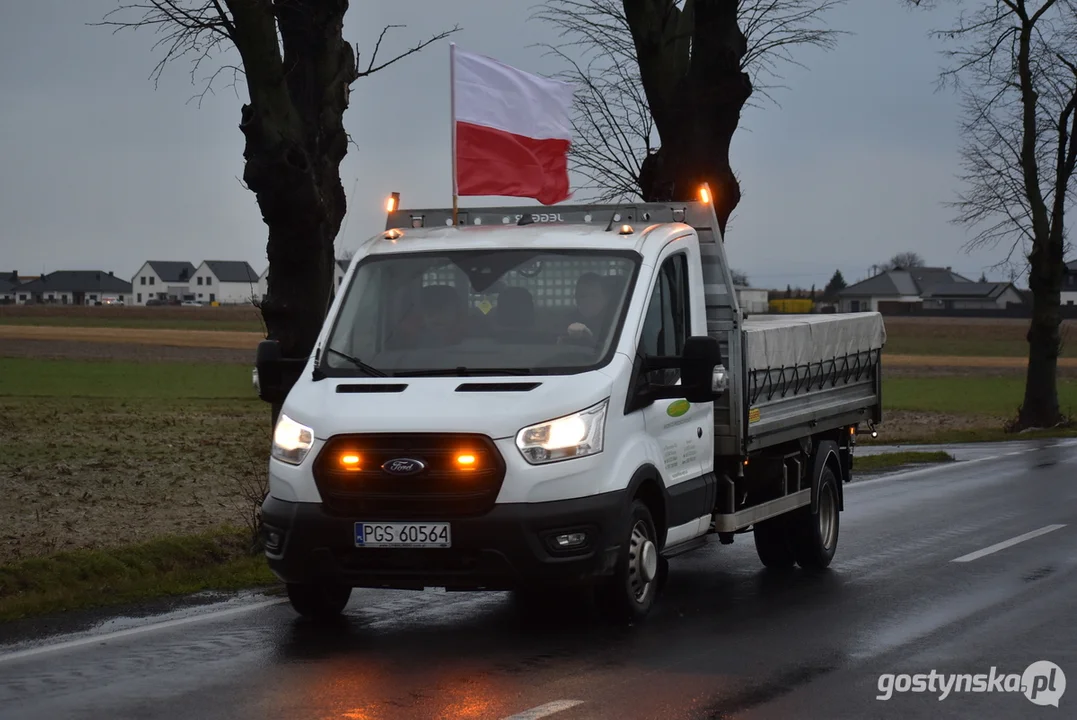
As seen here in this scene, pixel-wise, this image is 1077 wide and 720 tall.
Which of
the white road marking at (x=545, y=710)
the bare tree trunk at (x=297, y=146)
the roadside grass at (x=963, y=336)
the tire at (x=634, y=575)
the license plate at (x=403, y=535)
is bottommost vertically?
the roadside grass at (x=963, y=336)

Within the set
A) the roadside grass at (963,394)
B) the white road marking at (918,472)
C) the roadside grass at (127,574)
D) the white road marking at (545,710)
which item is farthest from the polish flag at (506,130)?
the roadside grass at (963,394)

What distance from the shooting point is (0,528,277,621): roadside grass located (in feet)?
32.8

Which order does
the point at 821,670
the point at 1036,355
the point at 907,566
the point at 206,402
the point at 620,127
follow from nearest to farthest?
the point at 821,670 → the point at 907,566 → the point at 620,127 → the point at 1036,355 → the point at 206,402

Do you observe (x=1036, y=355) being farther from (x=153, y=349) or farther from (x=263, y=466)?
(x=153, y=349)

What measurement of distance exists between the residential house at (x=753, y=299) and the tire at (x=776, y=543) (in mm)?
1728

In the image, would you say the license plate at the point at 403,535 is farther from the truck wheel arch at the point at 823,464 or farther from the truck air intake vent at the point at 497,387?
the truck wheel arch at the point at 823,464

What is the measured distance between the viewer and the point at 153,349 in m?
74.0

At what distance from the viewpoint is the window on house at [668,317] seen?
30.7ft

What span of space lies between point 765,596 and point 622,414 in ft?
8.05

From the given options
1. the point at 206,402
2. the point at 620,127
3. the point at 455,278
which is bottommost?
the point at 206,402

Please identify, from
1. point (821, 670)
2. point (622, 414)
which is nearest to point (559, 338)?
point (622, 414)

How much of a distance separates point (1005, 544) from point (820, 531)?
2.18 meters

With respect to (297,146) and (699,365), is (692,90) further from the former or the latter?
(699,365)

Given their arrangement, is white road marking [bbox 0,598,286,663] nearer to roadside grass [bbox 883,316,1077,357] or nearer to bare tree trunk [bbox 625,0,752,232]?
bare tree trunk [bbox 625,0,752,232]
